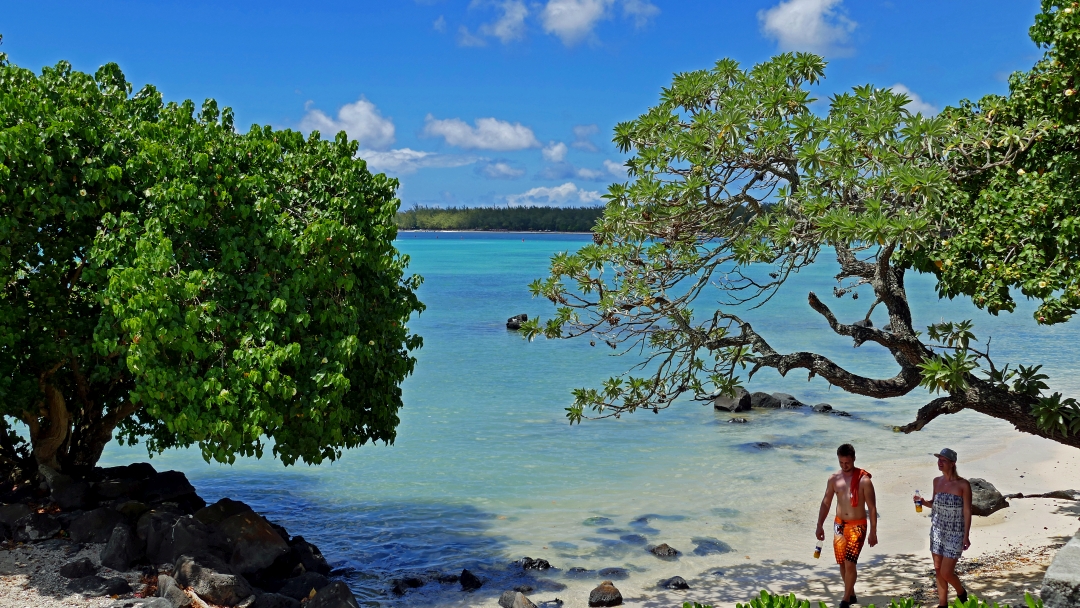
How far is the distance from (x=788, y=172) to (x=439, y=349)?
3107 centimetres

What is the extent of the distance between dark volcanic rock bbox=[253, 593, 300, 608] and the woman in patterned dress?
281 inches

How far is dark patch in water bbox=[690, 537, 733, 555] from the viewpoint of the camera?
47.4ft

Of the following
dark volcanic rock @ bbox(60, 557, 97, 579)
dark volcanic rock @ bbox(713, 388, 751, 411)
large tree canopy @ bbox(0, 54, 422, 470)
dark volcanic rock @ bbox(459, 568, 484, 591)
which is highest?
large tree canopy @ bbox(0, 54, 422, 470)

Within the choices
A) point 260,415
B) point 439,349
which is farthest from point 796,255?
point 439,349

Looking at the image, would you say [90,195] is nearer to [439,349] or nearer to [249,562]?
[249,562]

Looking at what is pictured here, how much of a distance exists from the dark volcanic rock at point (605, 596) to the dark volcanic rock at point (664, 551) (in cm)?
214

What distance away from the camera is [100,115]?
441 inches

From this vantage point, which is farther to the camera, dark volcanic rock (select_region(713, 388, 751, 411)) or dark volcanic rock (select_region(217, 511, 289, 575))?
dark volcanic rock (select_region(713, 388, 751, 411))

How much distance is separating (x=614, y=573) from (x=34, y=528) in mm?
7874

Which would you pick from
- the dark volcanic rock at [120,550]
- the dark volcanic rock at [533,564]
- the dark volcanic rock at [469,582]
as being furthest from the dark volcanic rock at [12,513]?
the dark volcanic rock at [533,564]

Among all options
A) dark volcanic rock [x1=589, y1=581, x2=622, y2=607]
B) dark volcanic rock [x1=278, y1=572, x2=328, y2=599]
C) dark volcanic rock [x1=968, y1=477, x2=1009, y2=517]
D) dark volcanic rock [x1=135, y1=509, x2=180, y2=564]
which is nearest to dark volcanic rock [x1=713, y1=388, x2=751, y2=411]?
dark volcanic rock [x1=968, y1=477, x2=1009, y2=517]

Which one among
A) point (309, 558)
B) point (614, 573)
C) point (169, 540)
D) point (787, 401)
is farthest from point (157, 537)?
point (787, 401)

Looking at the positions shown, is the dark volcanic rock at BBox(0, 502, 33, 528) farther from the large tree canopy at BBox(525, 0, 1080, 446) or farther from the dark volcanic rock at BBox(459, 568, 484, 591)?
the large tree canopy at BBox(525, 0, 1080, 446)

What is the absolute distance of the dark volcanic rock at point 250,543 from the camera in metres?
11.5
